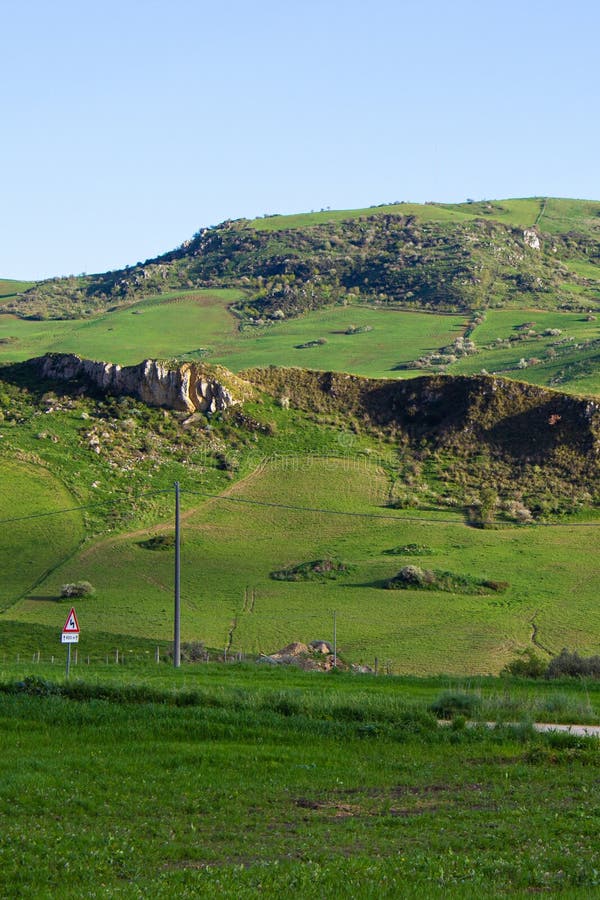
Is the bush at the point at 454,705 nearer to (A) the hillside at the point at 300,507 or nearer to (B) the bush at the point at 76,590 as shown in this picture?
(A) the hillside at the point at 300,507

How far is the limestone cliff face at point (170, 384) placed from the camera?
8675cm

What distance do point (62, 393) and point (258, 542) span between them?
2835 centimetres

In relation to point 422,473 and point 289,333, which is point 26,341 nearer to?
point 289,333

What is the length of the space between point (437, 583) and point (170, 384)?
114ft

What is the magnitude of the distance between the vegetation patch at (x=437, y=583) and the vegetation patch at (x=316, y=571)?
337 cm

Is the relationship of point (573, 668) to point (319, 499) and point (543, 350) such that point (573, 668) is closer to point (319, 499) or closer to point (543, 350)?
point (319, 499)

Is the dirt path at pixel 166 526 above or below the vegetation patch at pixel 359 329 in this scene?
below

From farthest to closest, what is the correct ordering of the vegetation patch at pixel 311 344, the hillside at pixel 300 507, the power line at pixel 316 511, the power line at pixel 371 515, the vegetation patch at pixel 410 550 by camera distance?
the vegetation patch at pixel 311 344
the power line at pixel 371 515
the power line at pixel 316 511
the vegetation patch at pixel 410 550
the hillside at pixel 300 507

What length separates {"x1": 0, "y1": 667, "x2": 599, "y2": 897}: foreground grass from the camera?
1228 centimetres

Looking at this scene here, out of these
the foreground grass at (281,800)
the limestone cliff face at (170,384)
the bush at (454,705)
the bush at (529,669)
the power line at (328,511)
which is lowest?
the bush at (529,669)

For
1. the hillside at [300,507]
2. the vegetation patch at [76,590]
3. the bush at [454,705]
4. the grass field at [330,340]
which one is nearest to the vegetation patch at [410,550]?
the hillside at [300,507]

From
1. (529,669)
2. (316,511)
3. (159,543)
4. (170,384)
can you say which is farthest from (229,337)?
(529,669)

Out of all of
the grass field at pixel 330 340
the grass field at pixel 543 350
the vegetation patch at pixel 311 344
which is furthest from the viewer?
the vegetation patch at pixel 311 344

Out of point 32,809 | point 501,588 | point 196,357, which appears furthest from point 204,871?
point 196,357
